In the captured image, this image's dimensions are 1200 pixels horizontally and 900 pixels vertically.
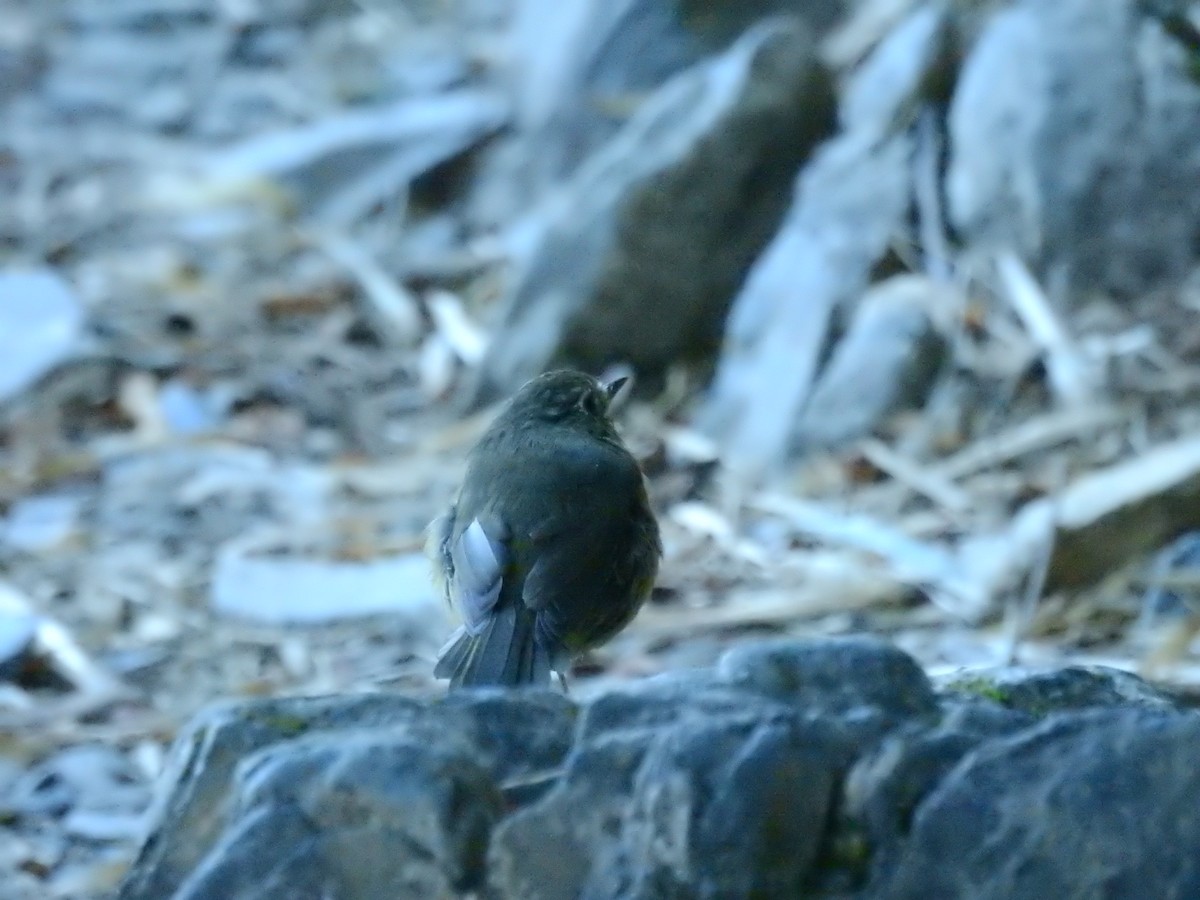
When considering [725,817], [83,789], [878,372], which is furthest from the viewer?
[878,372]

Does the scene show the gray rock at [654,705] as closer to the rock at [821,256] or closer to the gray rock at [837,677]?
the gray rock at [837,677]

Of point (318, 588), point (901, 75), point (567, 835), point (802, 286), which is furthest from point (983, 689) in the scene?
point (901, 75)

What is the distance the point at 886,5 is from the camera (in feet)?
28.6

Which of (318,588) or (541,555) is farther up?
(541,555)

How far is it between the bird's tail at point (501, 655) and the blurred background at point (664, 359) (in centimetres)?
104

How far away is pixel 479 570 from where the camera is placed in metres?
3.81

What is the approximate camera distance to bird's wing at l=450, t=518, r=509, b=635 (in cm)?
377

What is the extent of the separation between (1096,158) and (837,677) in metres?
4.58

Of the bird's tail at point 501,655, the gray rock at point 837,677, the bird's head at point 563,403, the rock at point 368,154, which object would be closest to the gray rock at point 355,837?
the gray rock at point 837,677

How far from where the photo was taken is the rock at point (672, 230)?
7.49m

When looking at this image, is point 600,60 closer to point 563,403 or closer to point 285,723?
→ point 563,403

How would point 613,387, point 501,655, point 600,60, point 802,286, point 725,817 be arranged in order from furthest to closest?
point 600,60 < point 802,286 < point 613,387 < point 501,655 < point 725,817

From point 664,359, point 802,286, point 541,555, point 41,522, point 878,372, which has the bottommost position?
point 41,522

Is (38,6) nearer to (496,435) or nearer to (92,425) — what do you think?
(92,425)
